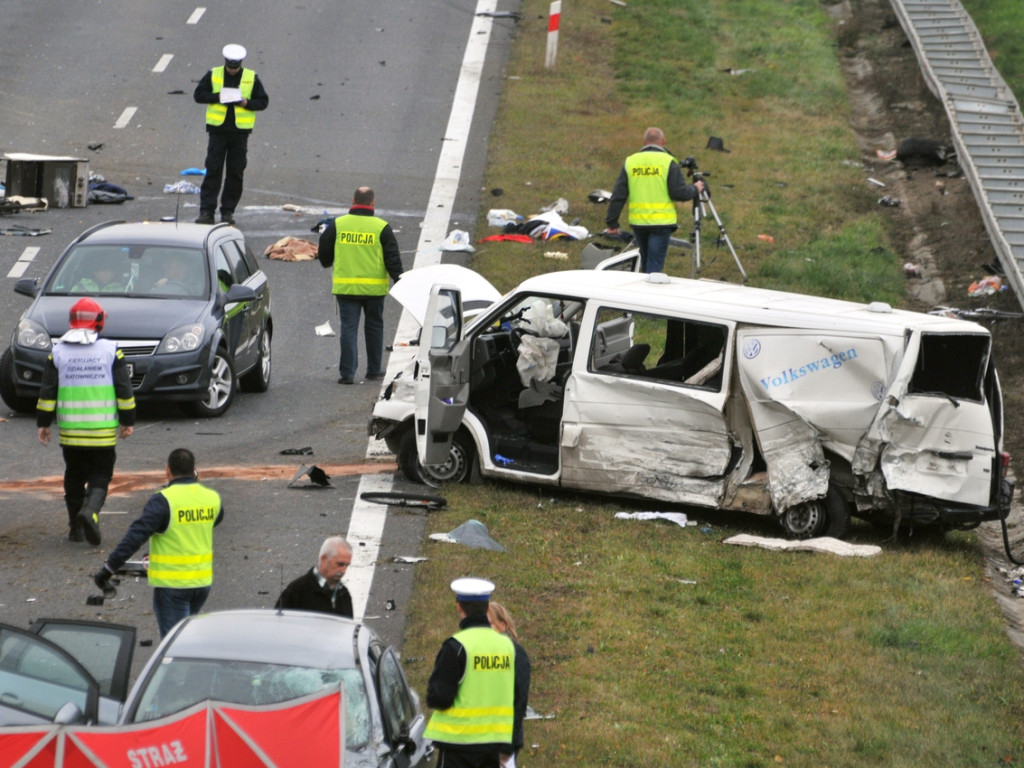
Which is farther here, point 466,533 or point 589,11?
point 589,11

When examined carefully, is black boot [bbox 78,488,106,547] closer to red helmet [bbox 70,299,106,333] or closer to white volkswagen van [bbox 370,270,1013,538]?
red helmet [bbox 70,299,106,333]

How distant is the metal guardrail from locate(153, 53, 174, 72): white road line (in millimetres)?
13442

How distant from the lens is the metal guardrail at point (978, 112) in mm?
21062

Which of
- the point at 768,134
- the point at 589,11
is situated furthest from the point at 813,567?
the point at 589,11

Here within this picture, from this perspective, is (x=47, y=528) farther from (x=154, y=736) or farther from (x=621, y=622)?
(x=154, y=736)

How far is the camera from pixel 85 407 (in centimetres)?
1134

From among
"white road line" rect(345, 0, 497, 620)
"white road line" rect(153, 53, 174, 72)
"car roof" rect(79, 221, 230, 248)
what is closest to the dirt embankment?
"white road line" rect(345, 0, 497, 620)

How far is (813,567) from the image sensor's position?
1176cm

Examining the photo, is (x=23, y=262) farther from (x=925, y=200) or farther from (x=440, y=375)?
(x=925, y=200)

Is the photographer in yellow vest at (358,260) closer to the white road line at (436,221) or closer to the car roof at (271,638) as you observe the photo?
the white road line at (436,221)

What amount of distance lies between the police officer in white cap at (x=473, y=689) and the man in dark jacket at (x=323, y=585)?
1091 millimetres

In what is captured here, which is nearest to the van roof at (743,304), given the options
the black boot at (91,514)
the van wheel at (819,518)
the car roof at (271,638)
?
the van wheel at (819,518)

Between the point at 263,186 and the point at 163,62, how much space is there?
6.31 metres

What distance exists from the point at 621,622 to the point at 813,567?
76.2 inches
